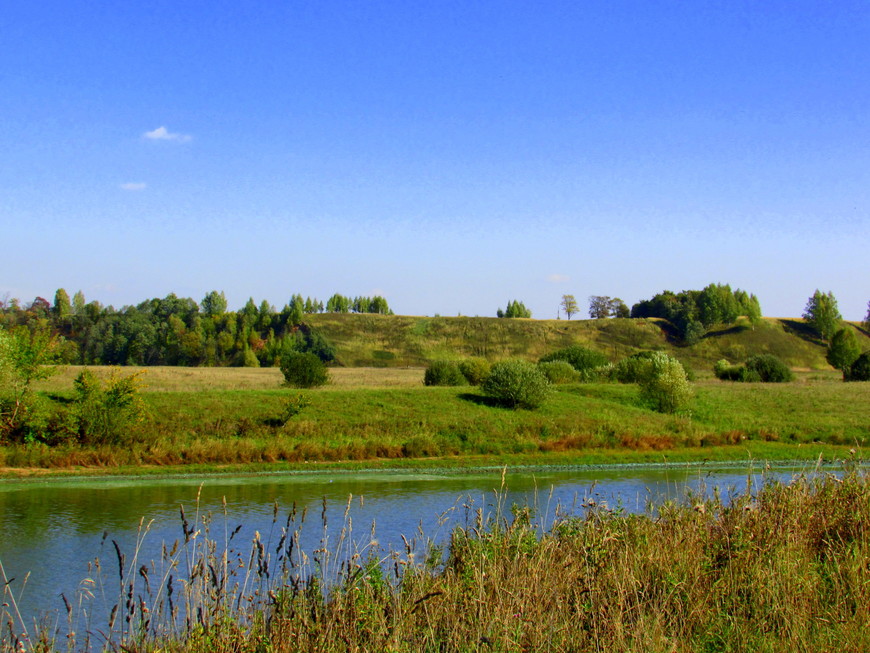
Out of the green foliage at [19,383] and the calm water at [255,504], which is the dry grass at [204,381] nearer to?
the green foliage at [19,383]

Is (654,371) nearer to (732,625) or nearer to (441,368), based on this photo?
(441,368)

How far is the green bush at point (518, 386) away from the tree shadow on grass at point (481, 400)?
0.21 metres

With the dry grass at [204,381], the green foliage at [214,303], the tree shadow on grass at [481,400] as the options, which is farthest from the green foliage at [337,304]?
the tree shadow on grass at [481,400]

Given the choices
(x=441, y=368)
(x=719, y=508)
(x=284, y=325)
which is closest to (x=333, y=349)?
(x=284, y=325)

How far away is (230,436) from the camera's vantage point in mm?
34281

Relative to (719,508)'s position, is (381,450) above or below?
below

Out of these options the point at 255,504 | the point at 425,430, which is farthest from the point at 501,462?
the point at 255,504

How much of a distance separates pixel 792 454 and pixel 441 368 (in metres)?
25.0

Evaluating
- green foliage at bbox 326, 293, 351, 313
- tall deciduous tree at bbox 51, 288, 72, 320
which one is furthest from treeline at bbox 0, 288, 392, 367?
green foliage at bbox 326, 293, 351, 313

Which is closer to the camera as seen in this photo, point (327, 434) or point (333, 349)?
point (327, 434)

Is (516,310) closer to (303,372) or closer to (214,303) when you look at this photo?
(214,303)

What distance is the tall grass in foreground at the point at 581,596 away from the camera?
595 centimetres

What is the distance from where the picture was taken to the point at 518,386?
42219mm

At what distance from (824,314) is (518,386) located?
11276cm
